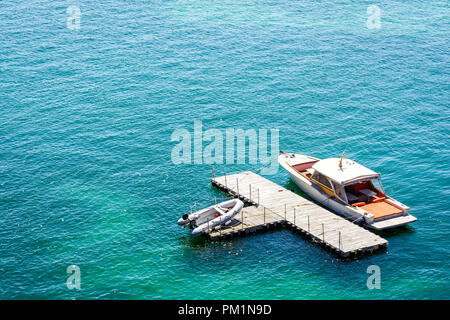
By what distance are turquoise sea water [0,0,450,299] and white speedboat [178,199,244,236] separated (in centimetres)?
172

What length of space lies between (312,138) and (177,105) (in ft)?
84.7

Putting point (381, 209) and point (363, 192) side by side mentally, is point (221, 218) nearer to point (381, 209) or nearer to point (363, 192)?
point (363, 192)

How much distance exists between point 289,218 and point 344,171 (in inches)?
364

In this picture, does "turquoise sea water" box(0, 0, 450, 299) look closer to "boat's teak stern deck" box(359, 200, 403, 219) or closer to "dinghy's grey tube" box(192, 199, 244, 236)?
"dinghy's grey tube" box(192, 199, 244, 236)

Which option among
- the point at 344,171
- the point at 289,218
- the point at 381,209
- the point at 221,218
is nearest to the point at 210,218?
the point at 221,218

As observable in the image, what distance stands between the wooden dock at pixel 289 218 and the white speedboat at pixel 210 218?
904 millimetres

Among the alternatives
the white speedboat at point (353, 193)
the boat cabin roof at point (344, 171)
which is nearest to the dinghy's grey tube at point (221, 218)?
the white speedboat at point (353, 193)

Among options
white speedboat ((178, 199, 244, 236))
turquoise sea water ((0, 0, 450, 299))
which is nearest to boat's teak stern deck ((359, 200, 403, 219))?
turquoise sea water ((0, 0, 450, 299))

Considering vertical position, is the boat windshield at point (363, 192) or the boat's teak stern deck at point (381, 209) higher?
the boat windshield at point (363, 192)

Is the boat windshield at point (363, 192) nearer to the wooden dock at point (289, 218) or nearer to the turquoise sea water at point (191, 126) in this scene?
the wooden dock at point (289, 218)

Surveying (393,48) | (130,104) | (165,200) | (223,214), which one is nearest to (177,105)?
(130,104)

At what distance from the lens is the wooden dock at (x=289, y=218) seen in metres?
71.4

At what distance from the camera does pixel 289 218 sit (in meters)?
77.2

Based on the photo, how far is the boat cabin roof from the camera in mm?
78188
